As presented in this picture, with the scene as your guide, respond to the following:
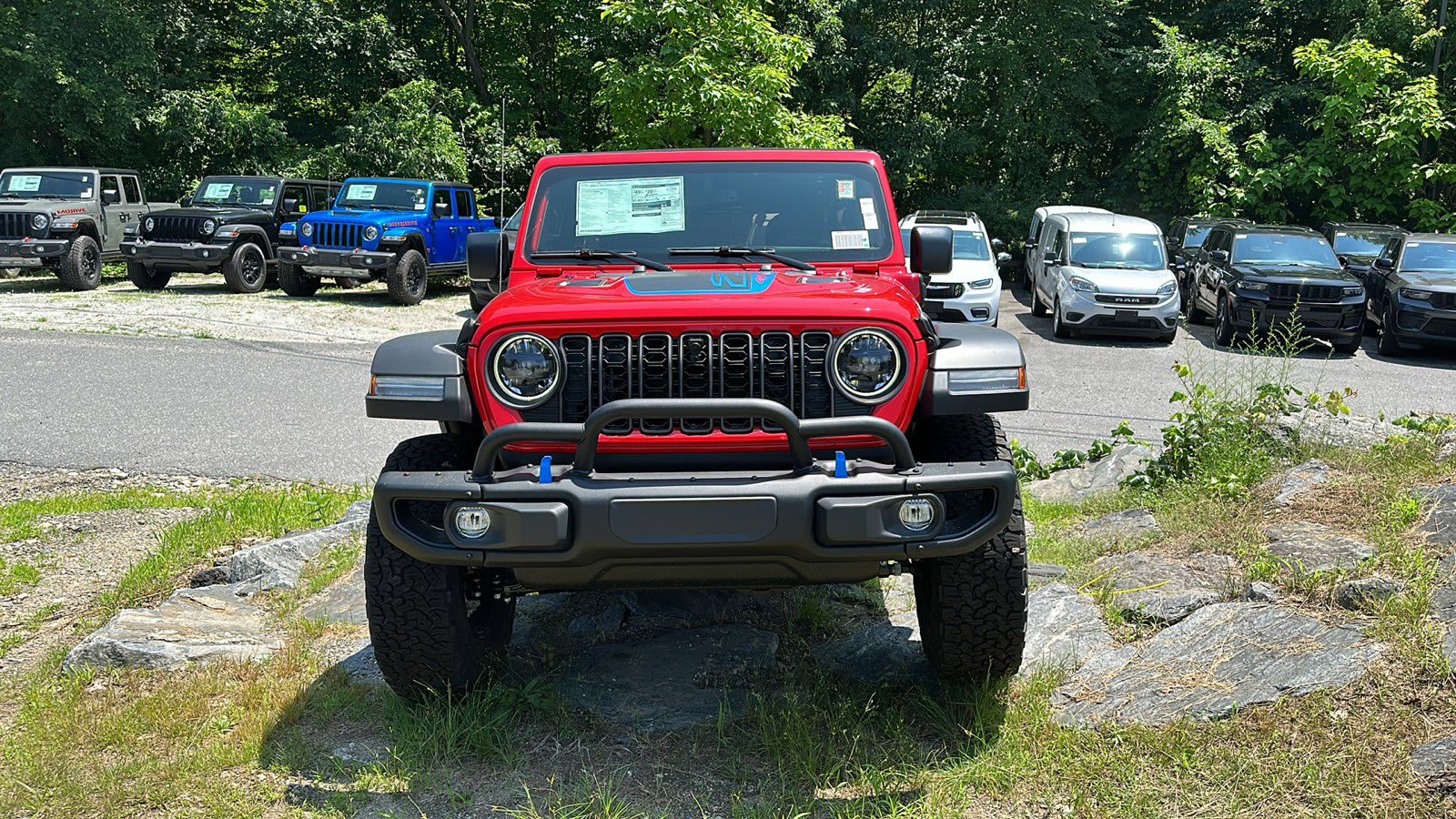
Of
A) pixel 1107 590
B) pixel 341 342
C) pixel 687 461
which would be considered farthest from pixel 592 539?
pixel 341 342

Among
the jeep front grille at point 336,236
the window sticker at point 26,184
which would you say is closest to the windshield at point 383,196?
the jeep front grille at point 336,236

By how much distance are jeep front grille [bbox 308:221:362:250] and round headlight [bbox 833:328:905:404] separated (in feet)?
51.4

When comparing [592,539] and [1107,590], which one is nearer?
[592,539]

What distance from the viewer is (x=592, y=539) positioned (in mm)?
3238

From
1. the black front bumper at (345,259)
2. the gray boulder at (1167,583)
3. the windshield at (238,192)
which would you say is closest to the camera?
the gray boulder at (1167,583)

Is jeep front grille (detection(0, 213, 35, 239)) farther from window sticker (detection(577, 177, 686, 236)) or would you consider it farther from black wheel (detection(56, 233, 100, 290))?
window sticker (detection(577, 177, 686, 236))

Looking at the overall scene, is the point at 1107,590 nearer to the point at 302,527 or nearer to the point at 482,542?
the point at 482,542

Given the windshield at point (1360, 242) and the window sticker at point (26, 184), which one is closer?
the windshield at point (1360, 242)

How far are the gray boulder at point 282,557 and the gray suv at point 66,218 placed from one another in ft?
49.9

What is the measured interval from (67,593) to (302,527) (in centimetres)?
116

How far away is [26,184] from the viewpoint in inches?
765

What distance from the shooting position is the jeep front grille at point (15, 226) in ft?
60.8

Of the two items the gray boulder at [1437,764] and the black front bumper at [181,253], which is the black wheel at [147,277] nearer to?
the black front bumper at [181,253]

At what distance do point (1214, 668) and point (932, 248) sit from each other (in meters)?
1.91
